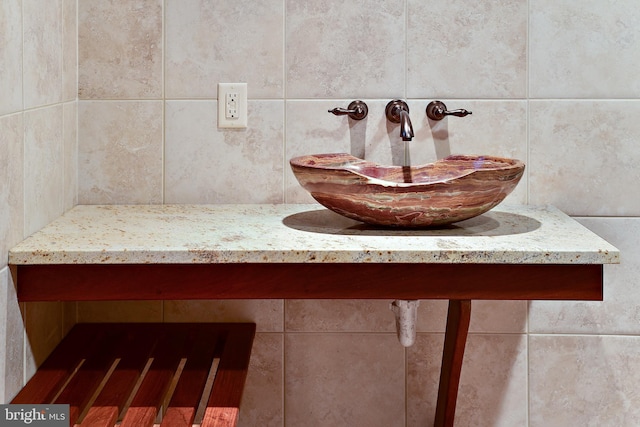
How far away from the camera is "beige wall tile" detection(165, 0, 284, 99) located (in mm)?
2020

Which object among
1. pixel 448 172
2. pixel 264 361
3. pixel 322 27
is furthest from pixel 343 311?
pixel 322 27

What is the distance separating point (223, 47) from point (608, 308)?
3.87 feet

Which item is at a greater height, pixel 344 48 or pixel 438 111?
pixel 344 48

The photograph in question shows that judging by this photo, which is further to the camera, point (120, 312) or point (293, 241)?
point (120, 312)

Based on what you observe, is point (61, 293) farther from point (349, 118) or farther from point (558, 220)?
point (558, 220)

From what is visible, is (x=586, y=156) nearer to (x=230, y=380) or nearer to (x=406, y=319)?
(x=406, y=319)

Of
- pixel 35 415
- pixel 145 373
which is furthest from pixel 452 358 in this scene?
pixel 35 415

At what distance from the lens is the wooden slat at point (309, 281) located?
5.08ft

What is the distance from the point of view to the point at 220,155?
2.05m

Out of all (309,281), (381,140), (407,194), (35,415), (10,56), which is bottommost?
(35,415)

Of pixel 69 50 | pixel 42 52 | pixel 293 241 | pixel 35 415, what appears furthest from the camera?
pixel 69 50

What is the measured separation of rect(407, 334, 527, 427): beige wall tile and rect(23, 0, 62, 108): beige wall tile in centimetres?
108

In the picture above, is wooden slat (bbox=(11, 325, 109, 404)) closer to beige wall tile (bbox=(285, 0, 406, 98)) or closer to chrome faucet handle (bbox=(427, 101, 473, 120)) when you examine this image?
beige wall tile (bbox=(285, 0, 406, 98))

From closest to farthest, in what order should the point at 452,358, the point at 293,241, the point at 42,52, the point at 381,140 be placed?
the point at 293,241 < the point at 42,52 < the point at 452,358 < the point at 381,140
